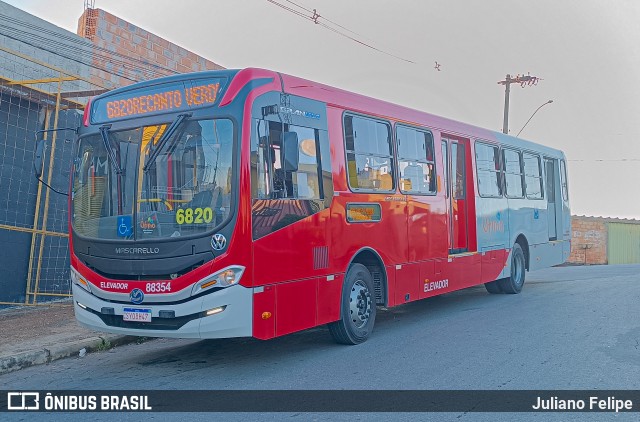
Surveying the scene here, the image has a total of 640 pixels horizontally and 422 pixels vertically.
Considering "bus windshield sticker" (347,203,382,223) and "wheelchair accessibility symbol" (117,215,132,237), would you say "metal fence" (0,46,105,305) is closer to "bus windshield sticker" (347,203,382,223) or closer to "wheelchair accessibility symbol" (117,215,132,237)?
"wheelchair accessibility symbol" (117,215,132,237)

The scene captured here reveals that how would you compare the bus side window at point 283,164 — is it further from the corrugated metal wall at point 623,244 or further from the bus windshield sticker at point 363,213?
the corrugated metal wall at point 623,244

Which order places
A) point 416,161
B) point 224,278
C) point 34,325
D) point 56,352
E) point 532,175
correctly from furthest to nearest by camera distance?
1. point 532,175
2. point 416,161
3. point 34,325
4. point 56,352
5. point 224,278

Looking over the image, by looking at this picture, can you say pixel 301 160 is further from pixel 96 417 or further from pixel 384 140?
pixel 96 417

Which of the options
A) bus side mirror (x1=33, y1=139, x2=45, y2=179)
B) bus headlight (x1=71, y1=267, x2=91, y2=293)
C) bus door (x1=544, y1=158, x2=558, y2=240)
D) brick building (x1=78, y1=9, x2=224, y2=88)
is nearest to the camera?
bus headlight (x1=71, y1=267, x2=91, y2=293)

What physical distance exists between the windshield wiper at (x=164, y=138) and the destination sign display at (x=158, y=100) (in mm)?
179

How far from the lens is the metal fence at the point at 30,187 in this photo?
11.1 metres

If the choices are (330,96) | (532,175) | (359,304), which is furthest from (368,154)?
(532,175)

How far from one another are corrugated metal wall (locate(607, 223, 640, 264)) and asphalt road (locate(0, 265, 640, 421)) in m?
30.7

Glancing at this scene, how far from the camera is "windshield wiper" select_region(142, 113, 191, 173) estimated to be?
7059mm

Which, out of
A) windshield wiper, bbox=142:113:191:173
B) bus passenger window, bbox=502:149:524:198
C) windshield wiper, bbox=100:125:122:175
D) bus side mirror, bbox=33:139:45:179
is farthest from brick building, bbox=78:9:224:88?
bus passenger window, bbox=502:149:524:198

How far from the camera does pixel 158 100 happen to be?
7.42 metres

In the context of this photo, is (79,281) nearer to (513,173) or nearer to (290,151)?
(290,151)

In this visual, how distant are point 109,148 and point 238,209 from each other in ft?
6.08

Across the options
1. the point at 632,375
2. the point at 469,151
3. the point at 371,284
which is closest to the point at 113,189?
the point at 371,284
